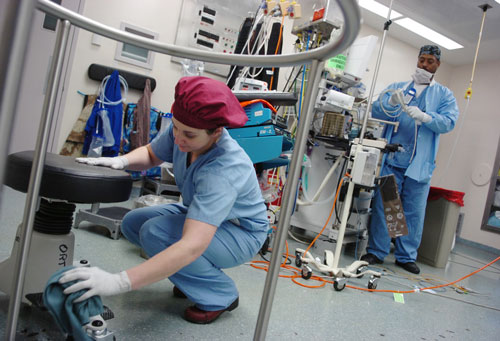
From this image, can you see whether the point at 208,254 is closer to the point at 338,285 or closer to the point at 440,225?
the point at 338,285

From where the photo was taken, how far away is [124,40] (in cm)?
91

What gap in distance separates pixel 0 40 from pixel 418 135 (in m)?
2.91

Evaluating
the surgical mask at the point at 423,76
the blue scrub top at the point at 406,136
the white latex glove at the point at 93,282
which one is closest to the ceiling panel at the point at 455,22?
the surgical mask at the point at 423,76

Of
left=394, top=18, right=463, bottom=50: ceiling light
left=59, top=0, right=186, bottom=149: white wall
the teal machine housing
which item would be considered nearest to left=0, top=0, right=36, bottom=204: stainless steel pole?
the teal machine housing

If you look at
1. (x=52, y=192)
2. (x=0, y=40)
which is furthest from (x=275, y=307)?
(x=0, y=40)

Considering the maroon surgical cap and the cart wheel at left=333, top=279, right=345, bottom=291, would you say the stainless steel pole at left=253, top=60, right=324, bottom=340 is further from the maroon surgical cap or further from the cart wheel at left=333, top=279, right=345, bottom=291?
the cart wheel at left=333, top=279, right=345, bottom=291

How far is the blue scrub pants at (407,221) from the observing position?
107 inches

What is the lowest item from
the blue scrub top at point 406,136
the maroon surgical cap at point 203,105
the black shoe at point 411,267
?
the black shoe at point 411,267

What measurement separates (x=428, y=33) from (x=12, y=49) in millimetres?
5562

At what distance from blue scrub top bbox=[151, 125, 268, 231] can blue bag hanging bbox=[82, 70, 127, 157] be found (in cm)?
203

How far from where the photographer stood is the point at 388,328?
1.52m

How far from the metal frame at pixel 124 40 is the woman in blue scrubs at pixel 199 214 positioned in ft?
0.47

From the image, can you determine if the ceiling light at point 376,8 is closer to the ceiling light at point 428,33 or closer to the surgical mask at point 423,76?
the ceiling light at point 428,33

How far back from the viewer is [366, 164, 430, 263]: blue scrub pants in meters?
2.73
